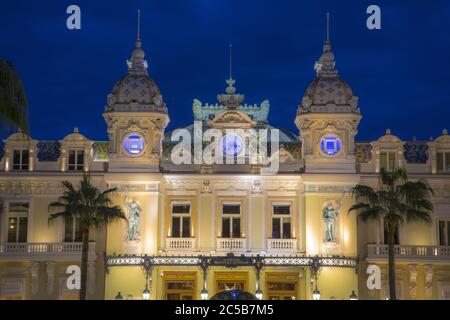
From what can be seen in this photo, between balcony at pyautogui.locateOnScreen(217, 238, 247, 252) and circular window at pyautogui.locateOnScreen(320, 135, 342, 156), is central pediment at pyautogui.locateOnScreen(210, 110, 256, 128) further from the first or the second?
balcony at pyautogui.locateOnScreen(217, 238, 247, 252)

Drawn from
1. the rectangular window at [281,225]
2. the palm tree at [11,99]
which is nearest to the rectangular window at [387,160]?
the rectangular window at [281,225]

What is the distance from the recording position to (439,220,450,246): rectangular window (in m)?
46.6

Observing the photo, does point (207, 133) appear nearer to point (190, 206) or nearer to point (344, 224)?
point (190, 206)

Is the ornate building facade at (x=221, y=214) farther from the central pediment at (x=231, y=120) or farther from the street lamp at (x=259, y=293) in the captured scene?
the street lamp at (x=259, y=293)

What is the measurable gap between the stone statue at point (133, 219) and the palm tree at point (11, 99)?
26.5 meters

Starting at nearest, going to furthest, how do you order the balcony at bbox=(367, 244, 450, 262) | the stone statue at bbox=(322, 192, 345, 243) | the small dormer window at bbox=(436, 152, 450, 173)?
the balcony at bbox=(367, 244, 450, 262) < the stone statue at bbox=(322, 192, 345, 243) < the small dormer window at bbox=(436, 152, 450, 173)

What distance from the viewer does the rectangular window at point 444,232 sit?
46.6 metres

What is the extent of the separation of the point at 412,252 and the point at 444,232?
2839 millimetres

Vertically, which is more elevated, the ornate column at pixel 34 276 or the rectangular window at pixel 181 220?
the rectangular window at pixel 181 220

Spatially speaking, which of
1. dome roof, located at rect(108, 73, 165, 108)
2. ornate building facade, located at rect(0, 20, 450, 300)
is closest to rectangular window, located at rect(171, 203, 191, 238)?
ornate building facade, located at rect(0, 20, 450, 300)

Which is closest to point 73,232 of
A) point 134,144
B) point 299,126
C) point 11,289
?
point 11,289

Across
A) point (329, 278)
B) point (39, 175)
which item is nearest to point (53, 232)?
point (39, 175)

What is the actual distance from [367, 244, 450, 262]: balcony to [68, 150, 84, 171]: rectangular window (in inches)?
712

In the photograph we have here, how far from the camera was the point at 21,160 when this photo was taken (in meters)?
47.5
